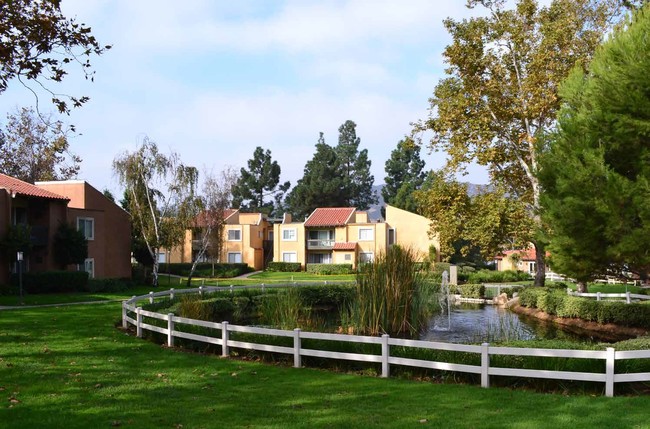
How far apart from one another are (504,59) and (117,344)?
21.4 m

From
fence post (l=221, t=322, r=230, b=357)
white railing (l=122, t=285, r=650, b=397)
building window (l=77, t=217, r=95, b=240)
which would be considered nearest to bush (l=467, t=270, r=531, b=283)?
building window (l=77, t=217, r=95, b=240)

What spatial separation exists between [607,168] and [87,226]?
3105 centimetres

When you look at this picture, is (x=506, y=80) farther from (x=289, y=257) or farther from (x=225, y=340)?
(x=289, y=257)

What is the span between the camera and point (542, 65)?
83.8 feet

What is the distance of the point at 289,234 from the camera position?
61375 mm

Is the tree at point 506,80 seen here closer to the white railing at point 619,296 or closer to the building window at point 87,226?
the white railing at point 619,296

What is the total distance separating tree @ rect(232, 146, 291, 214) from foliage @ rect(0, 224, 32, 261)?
192 feet

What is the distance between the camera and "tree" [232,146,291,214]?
289 feet

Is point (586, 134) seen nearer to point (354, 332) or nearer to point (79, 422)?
point (354, 332)

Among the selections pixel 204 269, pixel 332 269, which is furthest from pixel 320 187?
pixel 204 269

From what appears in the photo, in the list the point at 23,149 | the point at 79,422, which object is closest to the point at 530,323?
the point at 79,422

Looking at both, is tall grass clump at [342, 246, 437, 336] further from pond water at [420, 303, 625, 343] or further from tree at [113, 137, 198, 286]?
tree at [113, 137, 198, 286]

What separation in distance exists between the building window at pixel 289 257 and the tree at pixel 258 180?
27.2 meters

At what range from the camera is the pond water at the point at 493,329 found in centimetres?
1609
